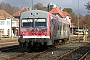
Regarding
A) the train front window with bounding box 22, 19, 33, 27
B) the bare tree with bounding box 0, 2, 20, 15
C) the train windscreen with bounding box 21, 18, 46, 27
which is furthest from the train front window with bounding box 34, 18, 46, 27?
the bare tree with bounding box 0, 2, 20, 15

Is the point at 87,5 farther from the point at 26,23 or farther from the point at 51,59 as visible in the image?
the point at 51,59

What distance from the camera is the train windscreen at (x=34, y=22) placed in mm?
20055

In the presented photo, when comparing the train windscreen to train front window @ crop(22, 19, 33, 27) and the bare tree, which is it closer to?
train front window @ crop(22, 19, 33, 27)

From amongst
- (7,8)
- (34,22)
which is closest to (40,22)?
(34,22)

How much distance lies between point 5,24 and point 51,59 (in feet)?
238

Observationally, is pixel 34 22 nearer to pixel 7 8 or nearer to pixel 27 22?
pixel 27 22

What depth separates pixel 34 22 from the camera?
20203mm

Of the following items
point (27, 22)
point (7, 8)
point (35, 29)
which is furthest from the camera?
point (7, 8)

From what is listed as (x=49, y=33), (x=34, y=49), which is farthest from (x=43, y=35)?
(x=34, y=49)

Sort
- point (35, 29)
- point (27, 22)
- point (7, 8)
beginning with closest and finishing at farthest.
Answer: point (35, 29), point (27, 22), point (7, 8)

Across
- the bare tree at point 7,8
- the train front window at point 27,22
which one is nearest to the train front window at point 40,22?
the train front window at point 27,22

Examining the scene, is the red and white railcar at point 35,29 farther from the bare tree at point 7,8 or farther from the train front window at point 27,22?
the bare tree at point 7,8

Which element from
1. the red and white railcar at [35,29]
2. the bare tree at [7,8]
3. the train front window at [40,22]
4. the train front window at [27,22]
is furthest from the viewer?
the bare tree at [7,8]

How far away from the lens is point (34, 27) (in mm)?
19984
